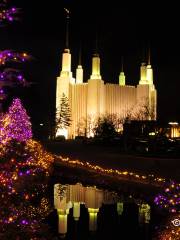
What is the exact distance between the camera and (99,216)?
372 inches

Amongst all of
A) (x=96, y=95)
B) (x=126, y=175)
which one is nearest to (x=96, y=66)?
(x=96, y=95)

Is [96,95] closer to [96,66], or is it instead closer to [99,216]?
[96,66]

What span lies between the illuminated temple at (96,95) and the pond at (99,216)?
56481 millimetres

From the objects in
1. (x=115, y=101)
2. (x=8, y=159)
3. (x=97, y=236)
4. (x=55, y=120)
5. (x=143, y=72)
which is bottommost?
(x=97, y=236)

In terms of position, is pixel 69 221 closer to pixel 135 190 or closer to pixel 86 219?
pixel 86 219

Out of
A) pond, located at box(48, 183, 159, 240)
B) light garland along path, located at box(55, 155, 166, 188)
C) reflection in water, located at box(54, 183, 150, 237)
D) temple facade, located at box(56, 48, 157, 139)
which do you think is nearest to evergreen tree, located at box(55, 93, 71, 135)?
temple facade, located at box(56, 48, 157, 139)

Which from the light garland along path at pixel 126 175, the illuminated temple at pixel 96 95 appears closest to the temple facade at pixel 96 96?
the illuminated temple at pixel 96 95

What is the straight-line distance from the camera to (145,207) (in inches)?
411

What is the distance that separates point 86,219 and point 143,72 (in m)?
71.6

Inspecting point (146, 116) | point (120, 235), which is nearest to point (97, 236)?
point (120, 235)

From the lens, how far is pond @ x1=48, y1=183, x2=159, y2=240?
796 centimetres

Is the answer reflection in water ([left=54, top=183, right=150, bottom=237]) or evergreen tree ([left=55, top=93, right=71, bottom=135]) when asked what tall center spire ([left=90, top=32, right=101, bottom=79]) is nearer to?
evergreen tree ([left=55, top=93, right=71, bottom=135])

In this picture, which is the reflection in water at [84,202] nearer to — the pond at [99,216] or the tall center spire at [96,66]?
the pond at [99,216]

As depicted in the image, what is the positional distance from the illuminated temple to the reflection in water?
55.3 m
